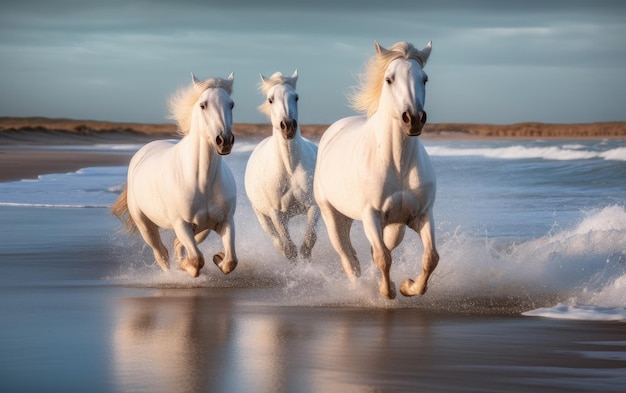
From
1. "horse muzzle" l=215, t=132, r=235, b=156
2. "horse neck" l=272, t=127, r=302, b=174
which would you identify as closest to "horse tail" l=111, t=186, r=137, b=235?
"horse neck" l=272, t=127, r=302, b=174

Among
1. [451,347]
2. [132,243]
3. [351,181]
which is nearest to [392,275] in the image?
[351,181]

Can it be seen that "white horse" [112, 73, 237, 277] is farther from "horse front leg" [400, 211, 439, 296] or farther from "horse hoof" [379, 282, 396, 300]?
"horse front leg" [400, 211, 439, 296]

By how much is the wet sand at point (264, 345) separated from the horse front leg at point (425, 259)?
0.55ft

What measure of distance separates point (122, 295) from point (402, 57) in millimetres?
2918

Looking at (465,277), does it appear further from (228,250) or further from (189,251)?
(189,251)

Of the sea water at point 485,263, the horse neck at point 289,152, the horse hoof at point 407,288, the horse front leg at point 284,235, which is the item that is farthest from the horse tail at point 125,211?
the horse hoof at point 407,288

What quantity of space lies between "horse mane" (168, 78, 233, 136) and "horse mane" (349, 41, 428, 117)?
116 cm

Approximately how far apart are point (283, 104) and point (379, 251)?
231 centimetres

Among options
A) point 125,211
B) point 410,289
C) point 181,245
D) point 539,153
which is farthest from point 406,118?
point 539,153

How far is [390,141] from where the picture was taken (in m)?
8.62

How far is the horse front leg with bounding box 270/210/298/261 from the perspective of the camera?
36.8 ft

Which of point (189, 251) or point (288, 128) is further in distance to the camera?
point (288, 128)

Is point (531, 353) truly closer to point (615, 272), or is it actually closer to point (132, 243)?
point (615, 272)

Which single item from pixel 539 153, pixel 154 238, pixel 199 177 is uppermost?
pixel 539 153
